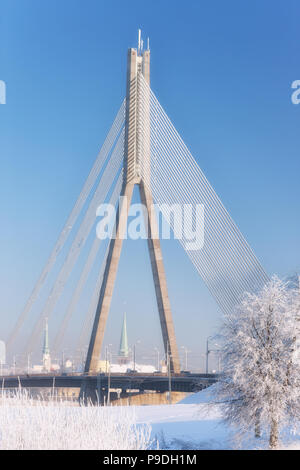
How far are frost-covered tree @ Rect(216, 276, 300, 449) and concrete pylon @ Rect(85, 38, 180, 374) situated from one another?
106 ft

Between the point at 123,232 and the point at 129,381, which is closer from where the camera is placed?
the point at 123,232

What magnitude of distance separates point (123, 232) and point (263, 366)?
37.4m

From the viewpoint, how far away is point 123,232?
7194 cm

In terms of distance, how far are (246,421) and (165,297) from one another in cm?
3885

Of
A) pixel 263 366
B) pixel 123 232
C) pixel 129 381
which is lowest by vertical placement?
pixel 129 381

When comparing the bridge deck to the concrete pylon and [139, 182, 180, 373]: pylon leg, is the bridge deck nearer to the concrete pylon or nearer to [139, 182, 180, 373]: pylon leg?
the concrete pylon

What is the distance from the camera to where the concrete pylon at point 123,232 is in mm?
70812

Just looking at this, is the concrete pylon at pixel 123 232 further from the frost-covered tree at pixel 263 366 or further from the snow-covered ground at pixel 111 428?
the frost-covered tree at pixel 263 366

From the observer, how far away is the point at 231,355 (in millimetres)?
37375

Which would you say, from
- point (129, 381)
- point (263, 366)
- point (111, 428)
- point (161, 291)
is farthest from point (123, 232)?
point (111, 428)

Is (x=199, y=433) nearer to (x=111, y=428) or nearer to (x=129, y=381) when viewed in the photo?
(x=111, y=428)

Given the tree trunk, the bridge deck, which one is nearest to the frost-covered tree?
the tree trunk

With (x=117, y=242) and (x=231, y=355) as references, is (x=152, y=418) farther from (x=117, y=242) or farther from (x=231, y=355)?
(x=117, y=242)

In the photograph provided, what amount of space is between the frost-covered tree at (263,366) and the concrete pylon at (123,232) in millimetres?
32320
